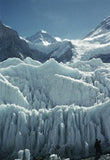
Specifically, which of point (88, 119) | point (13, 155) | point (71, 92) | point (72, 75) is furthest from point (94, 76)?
point (13, 155)

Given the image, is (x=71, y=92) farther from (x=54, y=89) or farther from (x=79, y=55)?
(x=79, y=55)

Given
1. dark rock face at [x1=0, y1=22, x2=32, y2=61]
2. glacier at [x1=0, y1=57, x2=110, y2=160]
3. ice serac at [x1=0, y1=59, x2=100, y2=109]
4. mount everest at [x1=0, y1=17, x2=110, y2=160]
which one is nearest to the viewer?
glacier at [x1=0, y1=57, x2=110, y2=160]

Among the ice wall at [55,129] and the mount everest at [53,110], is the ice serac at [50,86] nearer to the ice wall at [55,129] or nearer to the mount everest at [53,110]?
the mount everest at [53,110]

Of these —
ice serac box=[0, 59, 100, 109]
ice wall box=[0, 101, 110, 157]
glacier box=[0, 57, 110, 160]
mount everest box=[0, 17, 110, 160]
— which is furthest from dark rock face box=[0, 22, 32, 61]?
ice wall box=[0, 101, 110, 157]

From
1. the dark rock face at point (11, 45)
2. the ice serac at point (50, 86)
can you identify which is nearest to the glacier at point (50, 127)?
the ice serac at point (50, 86)

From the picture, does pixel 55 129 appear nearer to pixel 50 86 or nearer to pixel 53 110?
pixel 53 110

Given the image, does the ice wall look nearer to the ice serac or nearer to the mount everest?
the mount everest

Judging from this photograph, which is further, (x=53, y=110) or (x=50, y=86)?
(x=50, y=86)

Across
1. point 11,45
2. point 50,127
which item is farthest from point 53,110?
point 11,45

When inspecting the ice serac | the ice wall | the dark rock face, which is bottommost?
the ice wall
